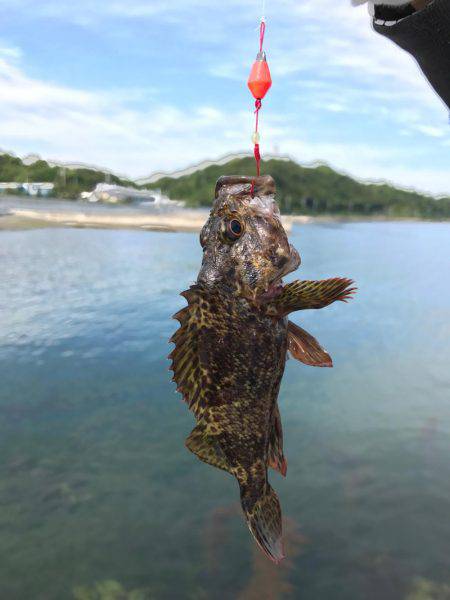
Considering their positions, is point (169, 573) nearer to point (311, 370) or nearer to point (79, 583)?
point (79, 583)

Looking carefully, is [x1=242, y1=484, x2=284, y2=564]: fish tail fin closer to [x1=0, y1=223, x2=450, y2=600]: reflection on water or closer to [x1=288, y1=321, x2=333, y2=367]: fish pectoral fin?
[x1=288, y1=321, x2=333, y2=367]: fish pectoral fin

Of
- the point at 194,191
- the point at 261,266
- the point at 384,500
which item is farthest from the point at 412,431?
the point at 194,191

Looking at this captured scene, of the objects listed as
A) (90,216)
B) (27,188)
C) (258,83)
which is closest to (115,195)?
(90,216)

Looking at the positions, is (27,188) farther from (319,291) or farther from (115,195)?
(319,291)

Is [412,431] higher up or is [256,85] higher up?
[256,85]

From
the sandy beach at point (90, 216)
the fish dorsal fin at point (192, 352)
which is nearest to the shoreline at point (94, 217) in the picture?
the sandy beach at point (90, 216)

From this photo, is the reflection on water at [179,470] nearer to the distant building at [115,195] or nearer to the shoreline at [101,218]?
the shoreline at [101,218]
